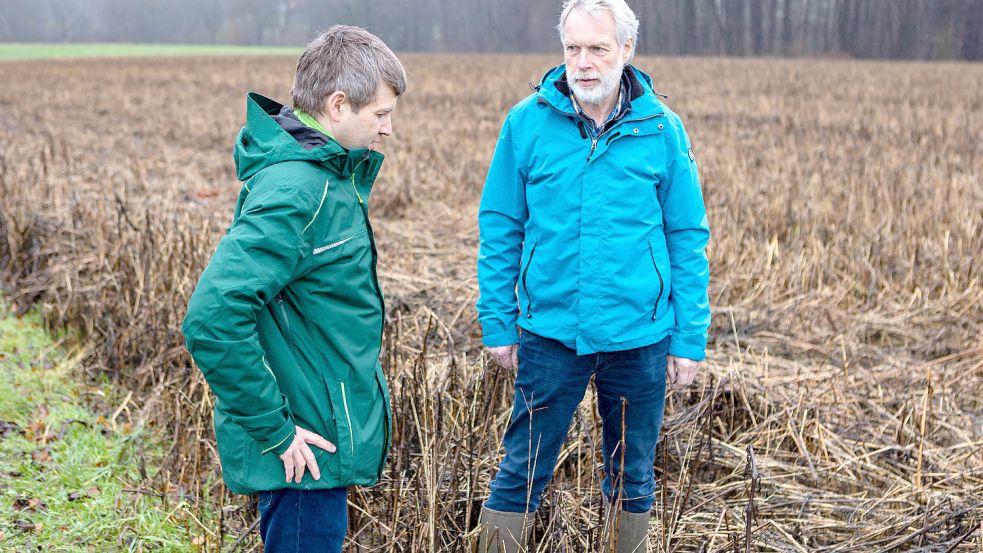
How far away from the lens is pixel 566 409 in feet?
7.87

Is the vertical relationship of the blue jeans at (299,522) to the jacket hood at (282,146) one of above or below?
below

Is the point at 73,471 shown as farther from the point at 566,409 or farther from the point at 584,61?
the point at 584,61

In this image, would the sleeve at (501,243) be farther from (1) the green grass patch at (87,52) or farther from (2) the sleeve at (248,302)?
(1) the green grass patch at (87,52)

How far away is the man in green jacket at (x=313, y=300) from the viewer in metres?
1.77

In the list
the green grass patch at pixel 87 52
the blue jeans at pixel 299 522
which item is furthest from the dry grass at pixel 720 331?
the green grass patch at pixel 87 52

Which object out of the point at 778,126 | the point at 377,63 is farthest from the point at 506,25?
the point at 377,63

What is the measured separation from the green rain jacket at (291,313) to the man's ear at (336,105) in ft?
0.22

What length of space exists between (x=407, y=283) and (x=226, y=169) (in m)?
5.71

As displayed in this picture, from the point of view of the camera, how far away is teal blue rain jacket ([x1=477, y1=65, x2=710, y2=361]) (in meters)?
2.30

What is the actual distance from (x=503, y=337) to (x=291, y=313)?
2.43ft

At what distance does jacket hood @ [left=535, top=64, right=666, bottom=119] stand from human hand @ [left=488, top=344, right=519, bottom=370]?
68 cm

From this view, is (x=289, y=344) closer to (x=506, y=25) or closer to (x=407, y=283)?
(x=407, y=283)

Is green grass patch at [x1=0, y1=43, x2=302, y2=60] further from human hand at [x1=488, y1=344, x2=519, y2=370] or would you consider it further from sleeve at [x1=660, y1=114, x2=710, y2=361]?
sleeve at [x1=660, y1=114, x2=710, y2=361]

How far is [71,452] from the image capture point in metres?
3.61
